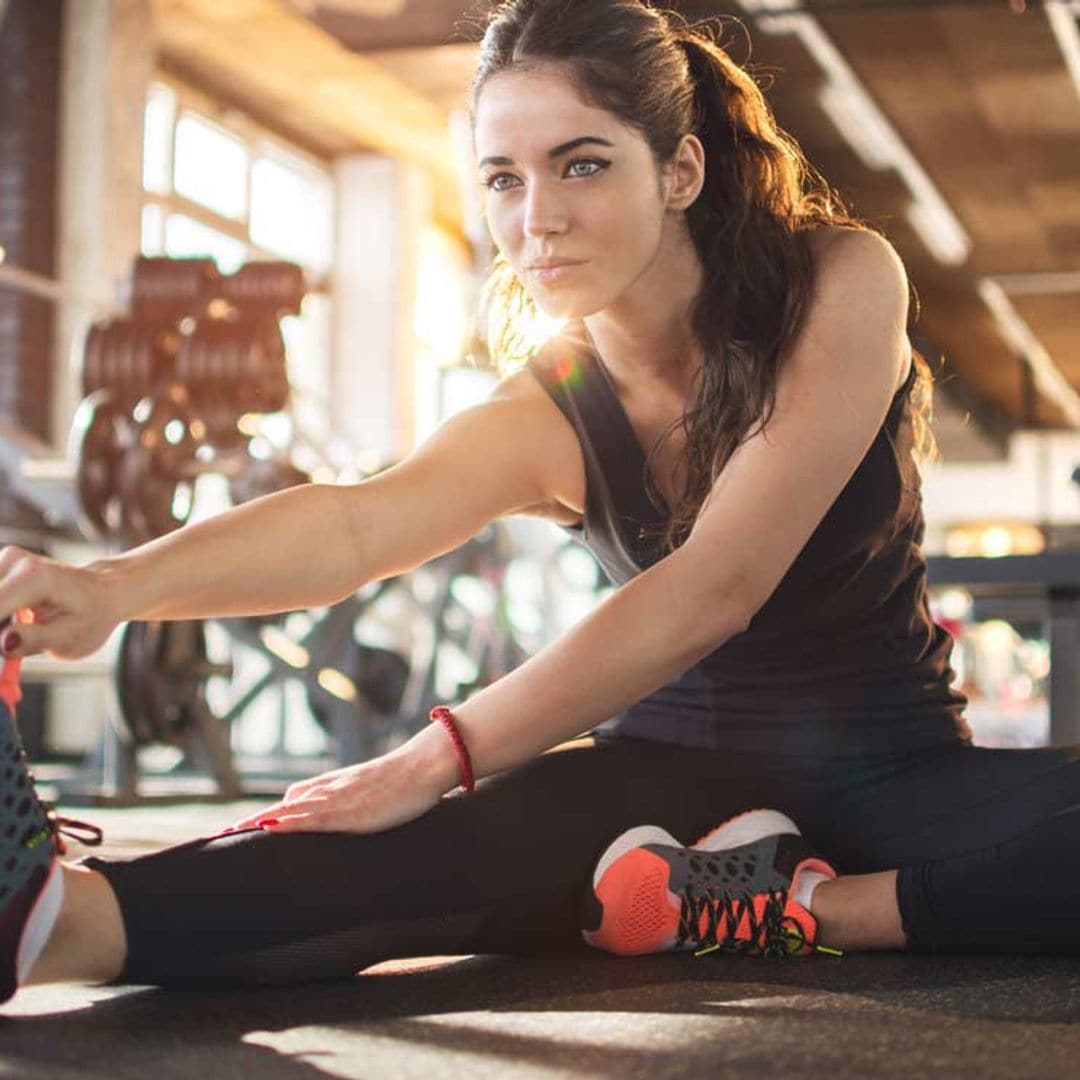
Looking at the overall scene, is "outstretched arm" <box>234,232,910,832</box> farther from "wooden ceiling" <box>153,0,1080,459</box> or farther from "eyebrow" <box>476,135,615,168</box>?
"wooden ceiling" <box>153,0,1080,459</box>

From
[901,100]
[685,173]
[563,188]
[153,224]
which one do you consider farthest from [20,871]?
[153,224]

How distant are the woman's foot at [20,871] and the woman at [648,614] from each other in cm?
1

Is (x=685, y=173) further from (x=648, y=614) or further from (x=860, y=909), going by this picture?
(x=860, y=909)

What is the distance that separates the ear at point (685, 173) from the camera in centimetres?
149

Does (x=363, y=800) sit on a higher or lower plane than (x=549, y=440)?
lower

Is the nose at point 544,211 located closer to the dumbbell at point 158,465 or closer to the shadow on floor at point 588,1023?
the shadow on floor at point 588,1023

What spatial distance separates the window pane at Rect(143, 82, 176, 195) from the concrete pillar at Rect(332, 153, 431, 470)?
1974mm

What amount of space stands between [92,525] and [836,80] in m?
4.63

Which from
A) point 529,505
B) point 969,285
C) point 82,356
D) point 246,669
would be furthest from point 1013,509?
point 529,505

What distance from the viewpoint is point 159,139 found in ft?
30.6

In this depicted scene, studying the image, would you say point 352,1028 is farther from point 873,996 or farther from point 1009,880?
point 1009,880

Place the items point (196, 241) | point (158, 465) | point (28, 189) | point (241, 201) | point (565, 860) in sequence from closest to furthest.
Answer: point (565, 860) → point (158, 465) → point (28, 189) → point (196, 241) → point (241, 201)

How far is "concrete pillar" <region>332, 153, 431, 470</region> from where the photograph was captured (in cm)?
1105

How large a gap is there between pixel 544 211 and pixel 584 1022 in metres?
0.63
